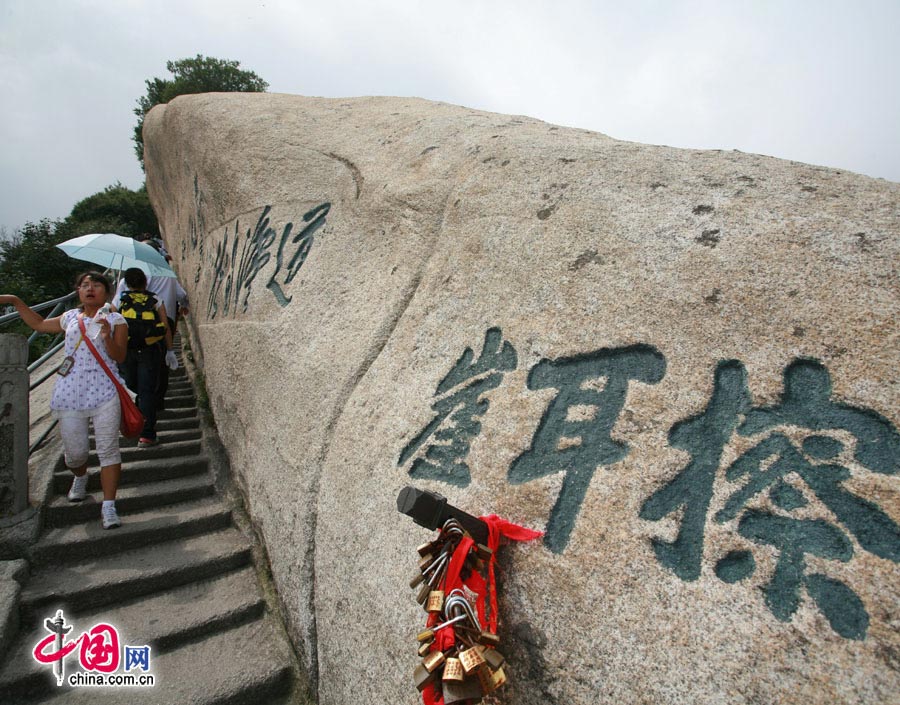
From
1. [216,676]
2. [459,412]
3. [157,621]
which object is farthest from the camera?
[157,621]

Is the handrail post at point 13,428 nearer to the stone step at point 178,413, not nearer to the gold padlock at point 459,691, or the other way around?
the stone step at point 178,413

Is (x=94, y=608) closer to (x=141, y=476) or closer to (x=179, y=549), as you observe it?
(x=179, y=549)

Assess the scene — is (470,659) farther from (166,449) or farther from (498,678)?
(166,449)

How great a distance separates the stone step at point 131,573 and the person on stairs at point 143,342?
4.07 ft

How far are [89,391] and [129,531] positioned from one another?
0.93 metres

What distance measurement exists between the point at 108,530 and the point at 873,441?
3958 millimetres

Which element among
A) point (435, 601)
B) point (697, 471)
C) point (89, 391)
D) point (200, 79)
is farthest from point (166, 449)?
point (200, 79)

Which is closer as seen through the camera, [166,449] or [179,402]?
[166,449]

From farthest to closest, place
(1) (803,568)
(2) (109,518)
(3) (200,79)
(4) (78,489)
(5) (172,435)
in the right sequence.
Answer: (3) (200,79)
(5) (172,435)
(4) (78,489)
(2) (109,518)
(1) (803,568)

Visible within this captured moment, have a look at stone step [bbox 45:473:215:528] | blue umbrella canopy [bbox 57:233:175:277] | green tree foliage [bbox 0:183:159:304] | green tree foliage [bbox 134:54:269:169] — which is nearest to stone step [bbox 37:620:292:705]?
stone step [bbox 45:473:215:528]

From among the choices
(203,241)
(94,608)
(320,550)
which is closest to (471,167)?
(320,550)

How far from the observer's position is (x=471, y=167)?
9.68 feet

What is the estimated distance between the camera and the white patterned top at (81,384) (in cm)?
330

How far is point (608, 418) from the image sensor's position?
171 cm
